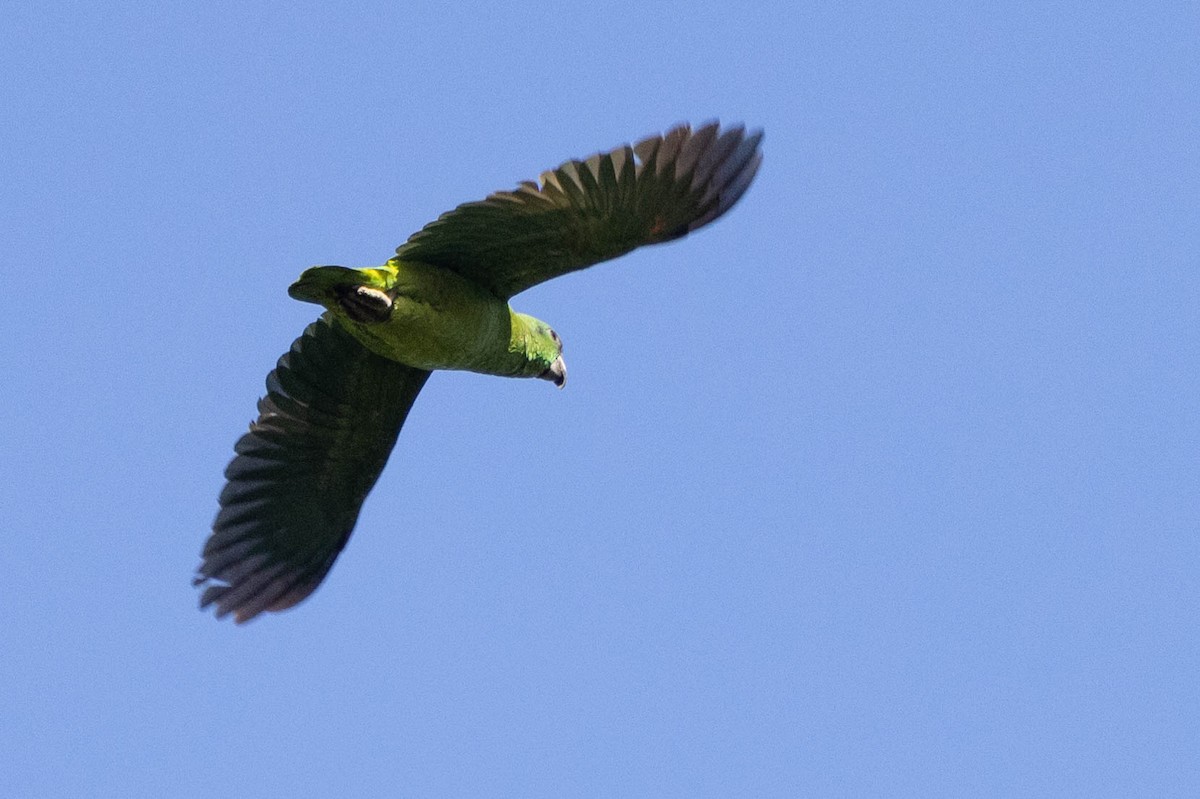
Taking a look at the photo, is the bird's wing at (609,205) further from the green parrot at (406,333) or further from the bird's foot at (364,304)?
the bird's foot at (364,304)

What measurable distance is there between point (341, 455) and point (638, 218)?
3.23 metres

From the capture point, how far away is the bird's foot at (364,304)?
34.3 feet

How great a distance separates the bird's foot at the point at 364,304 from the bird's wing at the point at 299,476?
1.27 metres

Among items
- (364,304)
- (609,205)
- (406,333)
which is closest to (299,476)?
(406,333)

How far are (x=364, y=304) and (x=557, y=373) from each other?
91.4 inches

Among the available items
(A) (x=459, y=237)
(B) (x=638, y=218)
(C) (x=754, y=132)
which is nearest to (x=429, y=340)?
(A) (x=459, y=237)

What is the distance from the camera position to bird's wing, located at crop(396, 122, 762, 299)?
10148 mm

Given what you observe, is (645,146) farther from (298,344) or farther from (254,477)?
(254,477)

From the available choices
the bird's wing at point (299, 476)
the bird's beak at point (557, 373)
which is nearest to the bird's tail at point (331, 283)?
the bird's wing at point (299, 476)

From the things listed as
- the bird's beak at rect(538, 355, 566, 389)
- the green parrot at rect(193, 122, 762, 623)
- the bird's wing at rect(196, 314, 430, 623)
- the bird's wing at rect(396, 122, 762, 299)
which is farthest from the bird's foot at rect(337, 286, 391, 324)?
the bird's beak at rect(538, 355, 566, 389)

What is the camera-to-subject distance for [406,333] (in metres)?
10.8

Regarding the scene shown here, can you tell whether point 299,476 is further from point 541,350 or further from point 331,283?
point 331,283

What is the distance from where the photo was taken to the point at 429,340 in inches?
430

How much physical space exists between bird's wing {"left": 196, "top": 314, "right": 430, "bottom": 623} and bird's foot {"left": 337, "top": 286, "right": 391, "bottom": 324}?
1.27 metres
